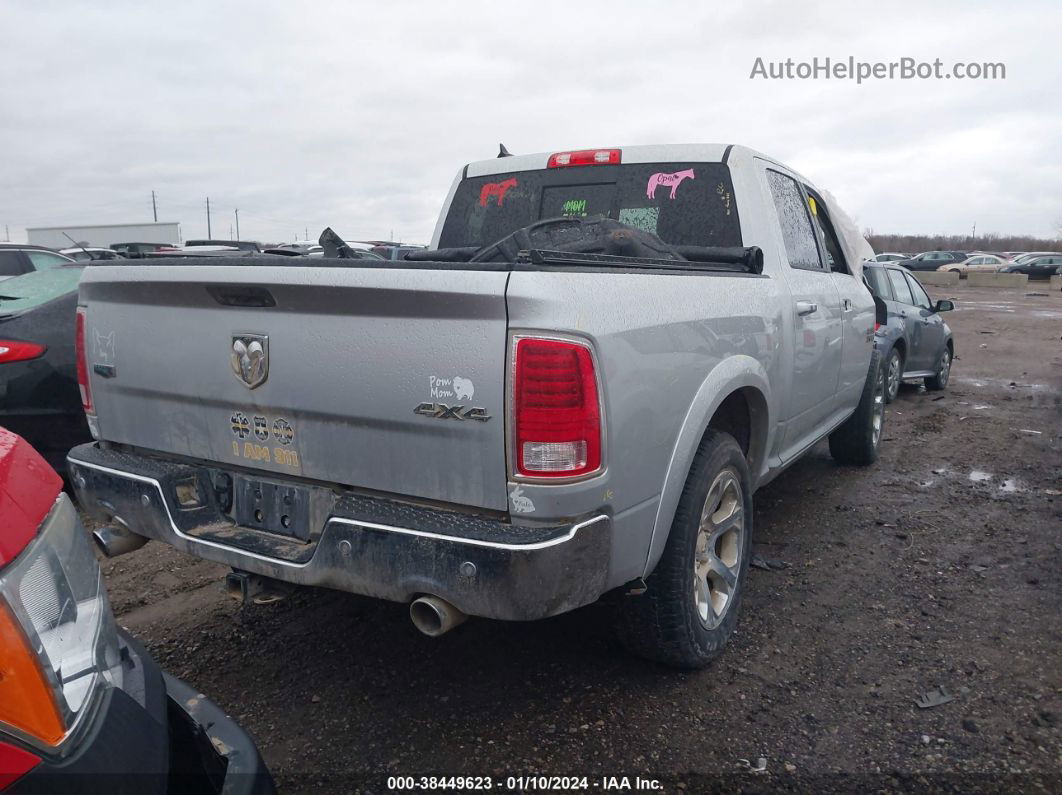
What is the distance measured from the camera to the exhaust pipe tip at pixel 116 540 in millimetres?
2881

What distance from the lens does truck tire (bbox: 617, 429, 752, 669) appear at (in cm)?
279

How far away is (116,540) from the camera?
2.89 metres

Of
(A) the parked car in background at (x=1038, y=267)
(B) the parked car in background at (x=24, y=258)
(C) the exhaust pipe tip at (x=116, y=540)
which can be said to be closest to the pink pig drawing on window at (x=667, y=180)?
(C) the exhaust pipe tip at (x=116, y=540)

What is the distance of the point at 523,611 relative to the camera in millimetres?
2178

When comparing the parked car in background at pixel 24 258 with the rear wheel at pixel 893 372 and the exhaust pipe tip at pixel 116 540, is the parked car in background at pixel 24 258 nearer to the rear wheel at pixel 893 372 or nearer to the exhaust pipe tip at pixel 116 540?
the exhaust pipe tip at pixel 116 540

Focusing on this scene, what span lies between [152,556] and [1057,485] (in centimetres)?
594

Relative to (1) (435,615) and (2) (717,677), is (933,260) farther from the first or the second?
(1) (435,615)

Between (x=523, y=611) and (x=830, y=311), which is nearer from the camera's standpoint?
(x=523, y=611)

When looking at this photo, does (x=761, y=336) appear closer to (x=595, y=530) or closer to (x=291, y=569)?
(x=595, y=530)

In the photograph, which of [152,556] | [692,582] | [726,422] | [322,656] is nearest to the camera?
[692,582]

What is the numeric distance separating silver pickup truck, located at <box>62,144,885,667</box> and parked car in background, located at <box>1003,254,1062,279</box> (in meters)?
45.6

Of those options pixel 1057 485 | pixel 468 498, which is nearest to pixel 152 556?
pixel 468 498

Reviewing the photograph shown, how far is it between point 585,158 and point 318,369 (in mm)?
2327

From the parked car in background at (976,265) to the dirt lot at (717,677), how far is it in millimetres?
43228
